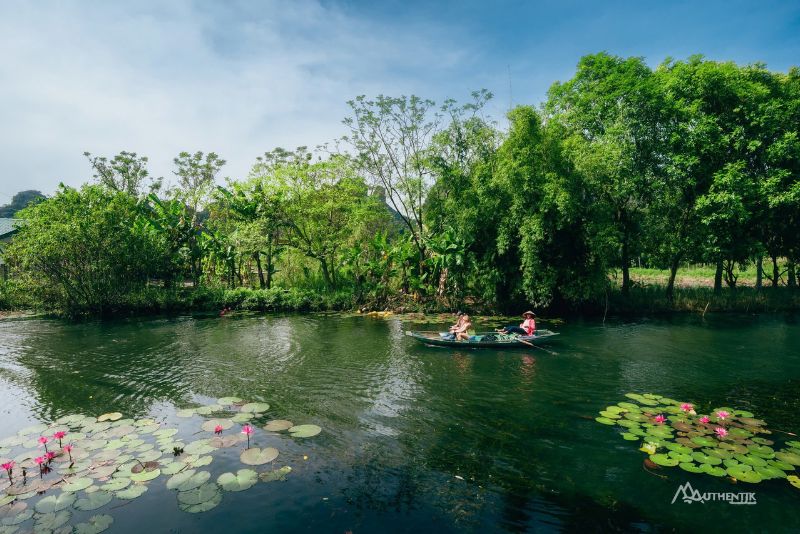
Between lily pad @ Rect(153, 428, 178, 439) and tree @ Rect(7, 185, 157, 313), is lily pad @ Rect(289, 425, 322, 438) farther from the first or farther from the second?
tree @ Rect(7, 185, 157, 313)

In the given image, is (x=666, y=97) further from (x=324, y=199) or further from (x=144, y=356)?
(x=144, y=356)

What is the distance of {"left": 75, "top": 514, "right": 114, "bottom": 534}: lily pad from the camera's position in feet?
18.0

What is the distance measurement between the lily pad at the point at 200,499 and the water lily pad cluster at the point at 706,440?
22.5 feet

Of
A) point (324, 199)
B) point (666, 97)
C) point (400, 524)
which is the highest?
point (666, 97)

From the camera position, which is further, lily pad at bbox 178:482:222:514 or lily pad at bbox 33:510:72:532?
lily pad at bbox 178:482:222:514

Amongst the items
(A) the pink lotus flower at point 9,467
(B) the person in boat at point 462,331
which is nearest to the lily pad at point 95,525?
(A) the pink lotus flower at point 9,467

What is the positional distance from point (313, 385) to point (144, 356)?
718cm

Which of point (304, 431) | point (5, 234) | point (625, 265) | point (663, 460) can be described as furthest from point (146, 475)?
point (5, 234)

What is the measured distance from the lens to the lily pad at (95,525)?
5.48 meters

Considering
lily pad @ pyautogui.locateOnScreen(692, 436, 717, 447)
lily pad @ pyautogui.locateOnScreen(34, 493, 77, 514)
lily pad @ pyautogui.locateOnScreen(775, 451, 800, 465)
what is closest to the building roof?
lily pad @ pyautogui.locateOnScreen(34, 493, 77, 514)

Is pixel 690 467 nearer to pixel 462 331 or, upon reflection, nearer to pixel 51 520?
pixel 462 331

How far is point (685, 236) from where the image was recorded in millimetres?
21953

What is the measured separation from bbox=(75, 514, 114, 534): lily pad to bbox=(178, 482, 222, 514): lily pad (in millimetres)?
867

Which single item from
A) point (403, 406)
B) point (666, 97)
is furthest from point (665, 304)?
point (403, 406)
